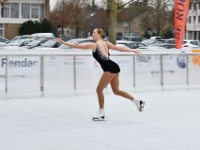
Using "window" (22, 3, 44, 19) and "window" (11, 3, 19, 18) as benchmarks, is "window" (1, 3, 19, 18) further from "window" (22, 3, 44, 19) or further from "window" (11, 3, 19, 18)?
"window" (22, 3, 44, 19)

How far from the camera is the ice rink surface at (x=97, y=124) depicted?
8086 mm

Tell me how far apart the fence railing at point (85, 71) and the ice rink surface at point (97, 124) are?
24.6 inches

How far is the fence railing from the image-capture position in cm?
1477

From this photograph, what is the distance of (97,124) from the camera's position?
33.4 ft

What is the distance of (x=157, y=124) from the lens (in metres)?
10.2

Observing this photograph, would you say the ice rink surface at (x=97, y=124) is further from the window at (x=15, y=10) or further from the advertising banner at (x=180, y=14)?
the window at (x=15, y=10)

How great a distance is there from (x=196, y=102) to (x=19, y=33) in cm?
5559

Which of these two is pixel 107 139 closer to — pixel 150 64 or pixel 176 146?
pixel 176 146

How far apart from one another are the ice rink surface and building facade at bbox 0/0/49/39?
55714 millimetres

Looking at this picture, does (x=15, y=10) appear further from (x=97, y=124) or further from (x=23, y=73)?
(x=97, y=124)

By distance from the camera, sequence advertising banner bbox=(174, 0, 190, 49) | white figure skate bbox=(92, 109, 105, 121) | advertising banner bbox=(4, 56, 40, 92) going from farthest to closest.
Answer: advertising banner bbox=(174, 0, 190, 49)
advertising banner bbox=(4, 56, 40, 92)
white figure skate bbox=(92, 109, 105, 121)

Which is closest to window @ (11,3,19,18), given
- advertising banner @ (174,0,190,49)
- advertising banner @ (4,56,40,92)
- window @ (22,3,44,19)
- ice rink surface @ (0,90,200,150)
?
window @ (22,3,44,19)

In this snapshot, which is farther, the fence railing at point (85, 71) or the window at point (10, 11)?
the window at point (10, 11)

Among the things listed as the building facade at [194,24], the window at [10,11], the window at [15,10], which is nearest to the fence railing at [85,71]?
the window at [10,11]
